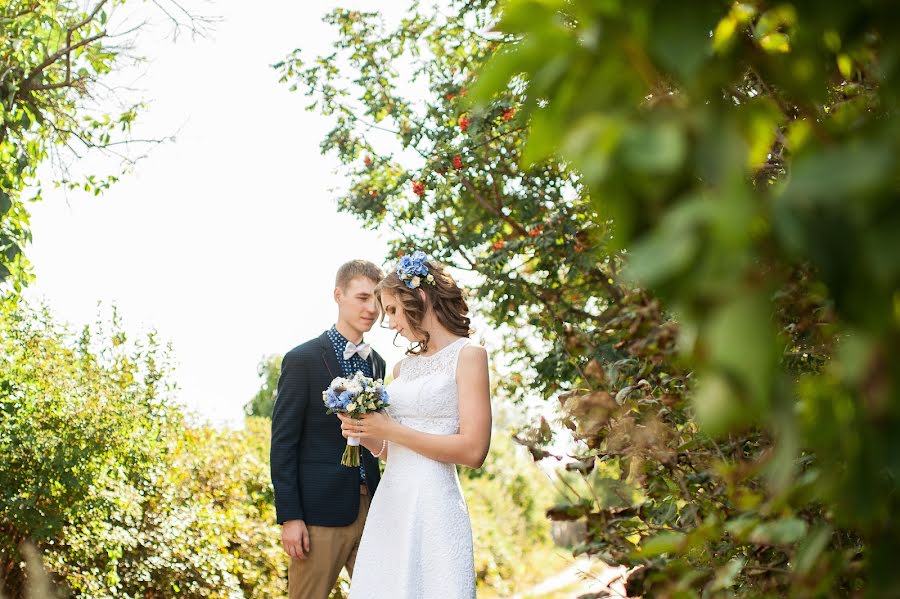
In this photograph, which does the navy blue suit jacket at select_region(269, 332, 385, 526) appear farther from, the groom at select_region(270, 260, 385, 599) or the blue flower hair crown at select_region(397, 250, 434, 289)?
the blue flower hair crown at select_region(397, 250, 434, 289)

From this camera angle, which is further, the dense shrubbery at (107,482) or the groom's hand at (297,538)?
the dense shrubbery at (107,482)

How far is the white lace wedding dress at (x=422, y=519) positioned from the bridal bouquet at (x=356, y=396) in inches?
8.3

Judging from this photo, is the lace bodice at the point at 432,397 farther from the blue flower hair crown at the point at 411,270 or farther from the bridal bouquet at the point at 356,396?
the blue flower hair crown at the point at 411,270

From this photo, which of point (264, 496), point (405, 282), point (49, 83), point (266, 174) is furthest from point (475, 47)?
point (266, 174)

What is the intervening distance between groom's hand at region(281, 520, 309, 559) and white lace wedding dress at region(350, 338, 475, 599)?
0.35 meters

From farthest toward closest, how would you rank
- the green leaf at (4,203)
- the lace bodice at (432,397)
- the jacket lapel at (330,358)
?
the green leaf at (4,203) → the jacket lapel at (330,358) → the lace bodice at (432,397)

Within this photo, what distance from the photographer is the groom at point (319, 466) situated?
154 inches

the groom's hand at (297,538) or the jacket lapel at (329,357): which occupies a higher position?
the jacket lapel at (329,357)

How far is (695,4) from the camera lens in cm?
73

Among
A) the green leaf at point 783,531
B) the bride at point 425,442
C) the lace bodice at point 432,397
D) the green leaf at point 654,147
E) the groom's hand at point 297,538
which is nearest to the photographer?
the green leaf at point 654,147

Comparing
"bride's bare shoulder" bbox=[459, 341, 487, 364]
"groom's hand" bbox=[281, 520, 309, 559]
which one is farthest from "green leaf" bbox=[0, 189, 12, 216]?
"bride's bare shoulder" bbox=[459, 341, 487, 364]

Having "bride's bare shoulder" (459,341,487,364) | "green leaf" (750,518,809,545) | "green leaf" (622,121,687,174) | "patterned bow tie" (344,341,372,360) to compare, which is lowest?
"green leaf" (750,518,809,545)

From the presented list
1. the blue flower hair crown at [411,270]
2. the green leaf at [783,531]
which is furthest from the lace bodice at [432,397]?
the green leaf at [783,531]

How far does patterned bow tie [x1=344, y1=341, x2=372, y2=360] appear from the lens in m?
4.13
